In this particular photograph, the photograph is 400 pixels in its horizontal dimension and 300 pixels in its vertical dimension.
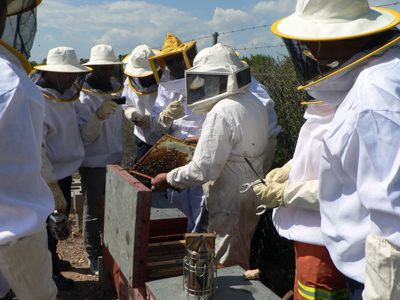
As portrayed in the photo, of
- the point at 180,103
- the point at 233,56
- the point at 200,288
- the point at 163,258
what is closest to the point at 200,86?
the point at 233,56

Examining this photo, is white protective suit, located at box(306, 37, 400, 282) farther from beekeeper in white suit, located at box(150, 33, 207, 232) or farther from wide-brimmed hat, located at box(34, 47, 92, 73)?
wide-brimmed hat, located at box(34, 47, 92, 73)

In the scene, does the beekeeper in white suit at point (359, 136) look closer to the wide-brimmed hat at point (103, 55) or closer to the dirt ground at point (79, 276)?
the dirt ground at point (79, 276)

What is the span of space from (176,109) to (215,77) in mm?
1124

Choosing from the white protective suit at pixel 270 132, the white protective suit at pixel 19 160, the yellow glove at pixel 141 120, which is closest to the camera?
the white protective suit at pixel 19 160

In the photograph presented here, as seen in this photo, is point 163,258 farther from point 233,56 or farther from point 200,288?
point 233,56

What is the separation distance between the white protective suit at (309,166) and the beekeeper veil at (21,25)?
1.64 meters

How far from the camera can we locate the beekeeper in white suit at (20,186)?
1360mm

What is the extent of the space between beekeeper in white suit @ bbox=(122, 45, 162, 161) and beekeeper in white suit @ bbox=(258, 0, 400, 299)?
2792 mm

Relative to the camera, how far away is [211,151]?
2.49 meters

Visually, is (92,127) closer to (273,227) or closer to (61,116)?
(61,116)

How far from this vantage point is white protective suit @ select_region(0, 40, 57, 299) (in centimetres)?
135

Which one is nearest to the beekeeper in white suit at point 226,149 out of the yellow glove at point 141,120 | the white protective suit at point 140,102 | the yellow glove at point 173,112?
the yellow glove at point 173,112

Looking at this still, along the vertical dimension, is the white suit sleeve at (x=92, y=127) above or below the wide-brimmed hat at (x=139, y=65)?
below

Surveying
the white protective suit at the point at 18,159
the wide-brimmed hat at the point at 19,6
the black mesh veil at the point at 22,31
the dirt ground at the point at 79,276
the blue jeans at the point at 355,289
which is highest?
the wide-brimmed hat at the point at 19,6
